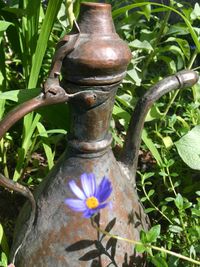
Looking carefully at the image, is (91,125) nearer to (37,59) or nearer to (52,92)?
(52,92)

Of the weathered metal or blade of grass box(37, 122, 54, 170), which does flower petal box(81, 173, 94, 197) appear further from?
blade of grass box(37, 122, 54, 170)

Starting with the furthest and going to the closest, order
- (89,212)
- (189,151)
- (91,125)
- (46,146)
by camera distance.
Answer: (46,146)
(189,151)
(91,125)
(89,212)

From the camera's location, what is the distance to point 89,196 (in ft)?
2.83

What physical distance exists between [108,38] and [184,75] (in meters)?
0.21

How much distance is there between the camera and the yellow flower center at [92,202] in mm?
828

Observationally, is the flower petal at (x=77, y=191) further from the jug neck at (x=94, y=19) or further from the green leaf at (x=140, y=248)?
the jug neck at (x=94, y=19)

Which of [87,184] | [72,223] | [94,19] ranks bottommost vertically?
[72,223]

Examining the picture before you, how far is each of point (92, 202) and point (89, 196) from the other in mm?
26

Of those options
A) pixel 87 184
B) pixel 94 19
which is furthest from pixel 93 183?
pixel 94 19

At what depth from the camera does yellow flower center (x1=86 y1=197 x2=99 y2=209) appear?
828 mm

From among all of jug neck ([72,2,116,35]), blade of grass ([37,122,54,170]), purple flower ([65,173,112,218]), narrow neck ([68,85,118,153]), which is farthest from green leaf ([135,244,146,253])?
blade of grass ([37,122,54,170])

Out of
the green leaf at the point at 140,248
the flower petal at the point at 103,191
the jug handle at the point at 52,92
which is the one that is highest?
the jug handle at the point at 52,92

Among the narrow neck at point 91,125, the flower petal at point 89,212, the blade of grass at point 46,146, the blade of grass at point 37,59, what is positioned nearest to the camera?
the flower petal at point 89,212

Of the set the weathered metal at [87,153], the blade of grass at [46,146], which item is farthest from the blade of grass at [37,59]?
the weathered metal at [87,153]
